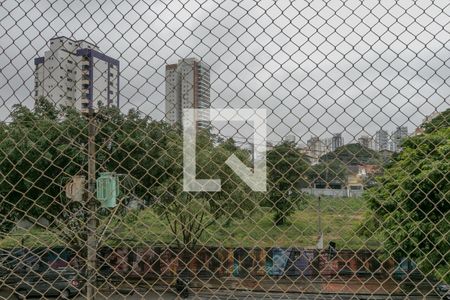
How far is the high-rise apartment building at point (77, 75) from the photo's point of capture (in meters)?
2.17

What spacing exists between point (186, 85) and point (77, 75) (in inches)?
22.5

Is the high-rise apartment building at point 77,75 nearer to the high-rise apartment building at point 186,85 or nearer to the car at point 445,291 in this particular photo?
the high-rise apartment building at point 186,85

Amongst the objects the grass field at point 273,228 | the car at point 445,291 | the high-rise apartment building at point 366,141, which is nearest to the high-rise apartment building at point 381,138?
the high-rise apartment building at point 366,141

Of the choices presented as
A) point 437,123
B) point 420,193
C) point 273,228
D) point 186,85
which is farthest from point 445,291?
point 420,193

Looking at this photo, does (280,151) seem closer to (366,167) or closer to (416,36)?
(366,167)

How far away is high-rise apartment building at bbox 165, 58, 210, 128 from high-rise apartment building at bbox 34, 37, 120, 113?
25 centimetres

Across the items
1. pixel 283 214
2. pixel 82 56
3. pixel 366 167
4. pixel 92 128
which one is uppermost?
pixel 82 56

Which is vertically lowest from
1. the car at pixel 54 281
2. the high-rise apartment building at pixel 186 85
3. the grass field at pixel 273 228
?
the car at pixel 54 281

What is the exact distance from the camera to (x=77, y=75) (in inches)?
88.0

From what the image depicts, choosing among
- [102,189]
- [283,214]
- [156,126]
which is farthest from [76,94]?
[283,214]

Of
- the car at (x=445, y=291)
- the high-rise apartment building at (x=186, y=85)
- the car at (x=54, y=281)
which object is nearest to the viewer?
the high-rise apartment building at (x=186, y=85)

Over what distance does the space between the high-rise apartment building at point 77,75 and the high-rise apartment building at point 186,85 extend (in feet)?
0.83

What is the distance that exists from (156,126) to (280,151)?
2.37ft

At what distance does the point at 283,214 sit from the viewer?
3.30 m
